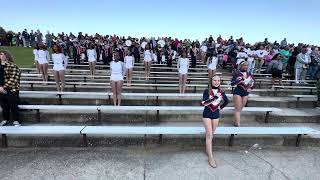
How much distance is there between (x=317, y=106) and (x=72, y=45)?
1159cm

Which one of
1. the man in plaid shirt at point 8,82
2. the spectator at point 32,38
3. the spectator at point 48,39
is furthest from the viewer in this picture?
the spectator at point 32,38

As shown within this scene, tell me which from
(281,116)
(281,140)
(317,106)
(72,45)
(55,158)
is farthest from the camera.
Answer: (72,45)

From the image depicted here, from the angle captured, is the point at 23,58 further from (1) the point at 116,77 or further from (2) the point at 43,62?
(1) the point at 116,77

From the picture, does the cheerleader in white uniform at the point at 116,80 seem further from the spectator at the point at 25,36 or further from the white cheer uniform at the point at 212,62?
the spectator at the point at 25,36

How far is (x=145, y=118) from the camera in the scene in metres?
7.58

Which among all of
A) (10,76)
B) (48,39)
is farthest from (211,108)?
(48,39)

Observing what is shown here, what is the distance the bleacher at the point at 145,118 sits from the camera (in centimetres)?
617

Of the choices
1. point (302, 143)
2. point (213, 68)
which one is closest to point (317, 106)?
point (302, 143)

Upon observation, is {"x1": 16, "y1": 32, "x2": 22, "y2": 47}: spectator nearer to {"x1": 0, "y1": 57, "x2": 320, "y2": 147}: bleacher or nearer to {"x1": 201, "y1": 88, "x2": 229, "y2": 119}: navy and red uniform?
{"x1": 0, "y1": 57, "x2": 320, "y2": 147}: bleacher

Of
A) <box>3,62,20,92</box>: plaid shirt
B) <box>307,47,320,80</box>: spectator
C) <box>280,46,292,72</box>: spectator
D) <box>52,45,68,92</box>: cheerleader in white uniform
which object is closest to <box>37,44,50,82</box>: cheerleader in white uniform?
<box>52,45,68,92</box>: cheerleader in white uniform

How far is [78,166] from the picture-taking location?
5355 millimetres

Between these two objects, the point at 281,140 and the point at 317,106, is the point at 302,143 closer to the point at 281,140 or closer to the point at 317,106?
the point at 281,140

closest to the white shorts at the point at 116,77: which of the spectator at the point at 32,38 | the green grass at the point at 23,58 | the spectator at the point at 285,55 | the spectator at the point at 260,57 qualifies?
the spectator at the point at 260,57

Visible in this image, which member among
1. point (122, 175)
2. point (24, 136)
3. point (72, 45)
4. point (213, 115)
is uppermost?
point (72, 45)
